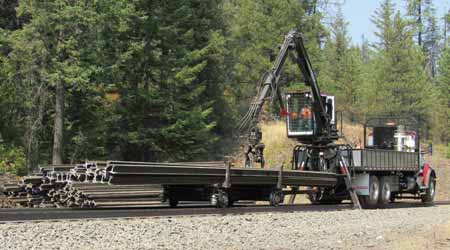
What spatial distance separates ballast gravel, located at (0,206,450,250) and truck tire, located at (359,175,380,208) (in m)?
6.66

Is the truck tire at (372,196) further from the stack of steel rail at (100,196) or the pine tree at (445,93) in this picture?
the pine tree at (445,93)

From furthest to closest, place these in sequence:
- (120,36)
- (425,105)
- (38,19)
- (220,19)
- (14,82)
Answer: (425,105) < (220,19) < (120,36) < (14,82) < (38,19)

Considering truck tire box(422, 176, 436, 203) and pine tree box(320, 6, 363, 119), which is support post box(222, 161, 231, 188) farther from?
pine tree box(320, 6, 363, 119)

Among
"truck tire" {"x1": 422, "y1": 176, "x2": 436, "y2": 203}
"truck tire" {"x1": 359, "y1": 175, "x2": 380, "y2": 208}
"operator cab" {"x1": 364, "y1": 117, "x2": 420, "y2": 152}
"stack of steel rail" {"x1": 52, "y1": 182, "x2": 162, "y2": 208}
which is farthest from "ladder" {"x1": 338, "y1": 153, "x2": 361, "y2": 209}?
"stack of steel rail" {"x1": 52, "y1": 182, "x2": 162, "y2": 208}

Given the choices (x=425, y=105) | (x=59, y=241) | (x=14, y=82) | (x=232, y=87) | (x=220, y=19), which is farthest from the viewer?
(x=425, y=105)

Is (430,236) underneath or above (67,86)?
underneath

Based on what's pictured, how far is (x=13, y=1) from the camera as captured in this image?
116ft

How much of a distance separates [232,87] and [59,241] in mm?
35502

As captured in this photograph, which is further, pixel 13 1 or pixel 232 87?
pixel 232 87

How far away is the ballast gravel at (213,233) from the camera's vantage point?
11857mm

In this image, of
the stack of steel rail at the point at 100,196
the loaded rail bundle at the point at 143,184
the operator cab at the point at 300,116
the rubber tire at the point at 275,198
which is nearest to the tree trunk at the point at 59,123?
the operator cab at the point at 300,116

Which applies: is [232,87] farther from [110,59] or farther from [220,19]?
[110,59]

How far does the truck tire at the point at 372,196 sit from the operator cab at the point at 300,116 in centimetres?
276

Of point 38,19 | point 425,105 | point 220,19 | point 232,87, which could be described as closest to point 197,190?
point 38,19
